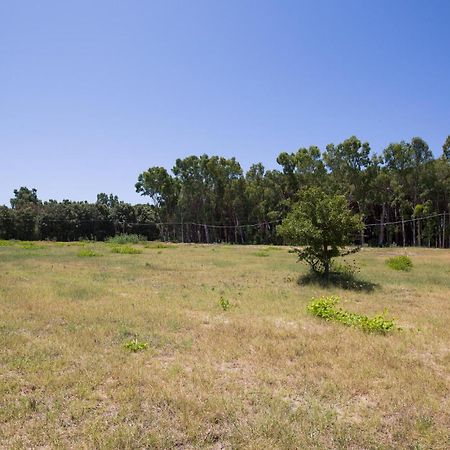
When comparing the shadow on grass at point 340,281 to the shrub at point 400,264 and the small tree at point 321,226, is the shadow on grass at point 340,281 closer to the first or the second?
the small tree at point 321,226

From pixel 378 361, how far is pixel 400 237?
55.7 meters

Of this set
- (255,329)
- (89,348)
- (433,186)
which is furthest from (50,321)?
(433,186)

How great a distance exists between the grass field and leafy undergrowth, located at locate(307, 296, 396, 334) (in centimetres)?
29

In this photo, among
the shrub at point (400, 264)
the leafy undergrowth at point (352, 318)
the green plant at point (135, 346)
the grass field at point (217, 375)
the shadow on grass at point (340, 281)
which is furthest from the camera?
the shrub at point (400, 264)

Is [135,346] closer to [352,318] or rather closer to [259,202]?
[352,318]

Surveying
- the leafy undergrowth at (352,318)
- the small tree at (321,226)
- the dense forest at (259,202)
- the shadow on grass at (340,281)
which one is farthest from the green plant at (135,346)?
the dense forest at (259,202)

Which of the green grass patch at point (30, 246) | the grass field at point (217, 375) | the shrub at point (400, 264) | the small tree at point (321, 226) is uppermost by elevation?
the small tree at point (321, 226)

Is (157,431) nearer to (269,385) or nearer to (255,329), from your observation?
(269,385)

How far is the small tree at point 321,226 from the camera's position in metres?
16.5

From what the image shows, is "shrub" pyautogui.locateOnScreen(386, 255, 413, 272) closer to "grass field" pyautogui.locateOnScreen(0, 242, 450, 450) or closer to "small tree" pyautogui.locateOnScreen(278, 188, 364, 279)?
"small tree" pyautogui.locateOnScreen(278, 188, 364, 279)

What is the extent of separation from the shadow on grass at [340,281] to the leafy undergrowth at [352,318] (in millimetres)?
4271

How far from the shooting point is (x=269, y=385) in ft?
18.7

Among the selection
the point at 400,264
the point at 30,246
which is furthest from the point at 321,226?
the point at 30,246

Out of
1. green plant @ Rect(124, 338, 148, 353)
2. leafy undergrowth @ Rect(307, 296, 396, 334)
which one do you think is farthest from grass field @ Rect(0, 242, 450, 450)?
leafy undergrowth @ Rect(307, 296, 396, 334)
